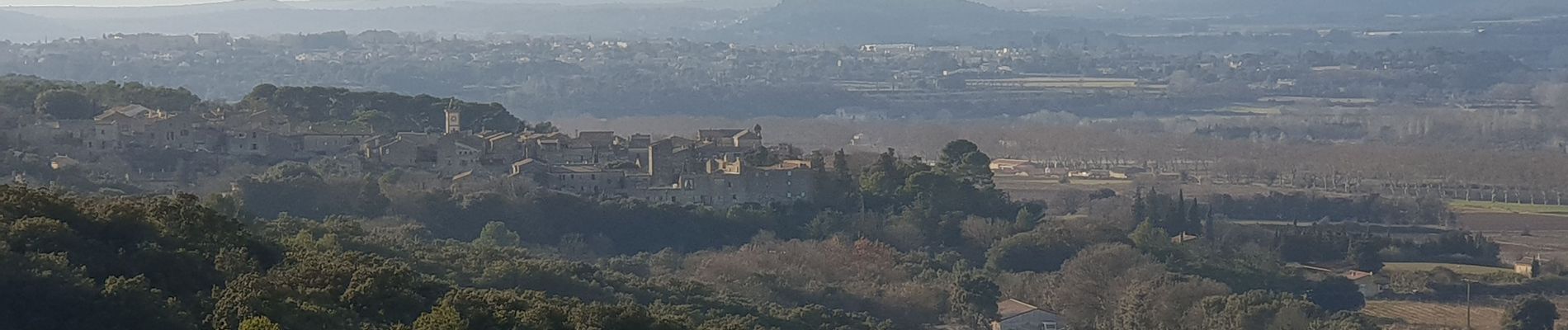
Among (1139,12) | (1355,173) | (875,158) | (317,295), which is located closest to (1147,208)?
(875,158)

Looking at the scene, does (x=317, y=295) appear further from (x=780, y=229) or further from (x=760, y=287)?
(x=780, y=229)

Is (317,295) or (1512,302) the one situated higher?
(317,295)

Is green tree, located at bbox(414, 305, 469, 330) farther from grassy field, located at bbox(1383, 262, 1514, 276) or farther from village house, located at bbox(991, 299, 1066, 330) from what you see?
grassy field, located at bbox(1383, 262, 1514, 276)

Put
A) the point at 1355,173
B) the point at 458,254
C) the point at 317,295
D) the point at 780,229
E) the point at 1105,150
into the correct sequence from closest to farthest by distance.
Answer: the point at 317,295 → the point at 458,254 → the point at 780,229 → the point at 1355,173 → the point at 1105,150

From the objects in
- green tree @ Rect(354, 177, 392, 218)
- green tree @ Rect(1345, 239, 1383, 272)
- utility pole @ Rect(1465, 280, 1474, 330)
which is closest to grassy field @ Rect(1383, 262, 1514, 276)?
green tree @ Rect(1345, 239, 1383, 272)

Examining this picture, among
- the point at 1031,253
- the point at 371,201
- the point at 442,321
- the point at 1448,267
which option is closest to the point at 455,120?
the point at 371,201

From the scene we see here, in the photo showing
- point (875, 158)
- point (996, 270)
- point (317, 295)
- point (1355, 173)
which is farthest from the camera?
point (1355, 173)

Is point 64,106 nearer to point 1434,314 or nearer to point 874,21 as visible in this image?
point 1434,314
